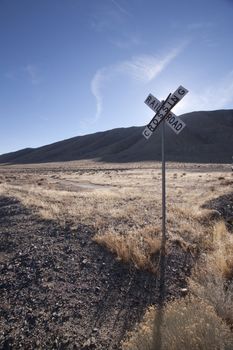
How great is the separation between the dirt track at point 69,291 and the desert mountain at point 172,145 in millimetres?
95644

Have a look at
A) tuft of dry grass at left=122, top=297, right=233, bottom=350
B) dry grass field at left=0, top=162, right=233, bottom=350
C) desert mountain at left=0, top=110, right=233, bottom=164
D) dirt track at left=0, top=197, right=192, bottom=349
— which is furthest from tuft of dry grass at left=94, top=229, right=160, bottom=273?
desert mountain at left=0, top=110, right=233, bottom=164

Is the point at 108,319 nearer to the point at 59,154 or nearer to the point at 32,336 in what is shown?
the point at 32,336

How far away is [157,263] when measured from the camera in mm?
7555

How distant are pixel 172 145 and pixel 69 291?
129208mm

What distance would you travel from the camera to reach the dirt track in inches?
204

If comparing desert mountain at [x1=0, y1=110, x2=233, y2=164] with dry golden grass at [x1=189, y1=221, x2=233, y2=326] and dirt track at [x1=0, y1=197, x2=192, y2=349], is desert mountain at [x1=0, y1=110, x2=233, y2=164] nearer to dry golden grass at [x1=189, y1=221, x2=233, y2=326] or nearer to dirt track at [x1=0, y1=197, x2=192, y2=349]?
dry golden grass at [x1=189, y1=221, x2=233, y2=326]

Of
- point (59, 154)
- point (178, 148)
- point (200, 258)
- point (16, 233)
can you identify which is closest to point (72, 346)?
point (200, 258)

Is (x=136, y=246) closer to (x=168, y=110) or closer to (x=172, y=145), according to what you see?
(x=168, y=110)

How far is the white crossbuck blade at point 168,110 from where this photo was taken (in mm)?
7961

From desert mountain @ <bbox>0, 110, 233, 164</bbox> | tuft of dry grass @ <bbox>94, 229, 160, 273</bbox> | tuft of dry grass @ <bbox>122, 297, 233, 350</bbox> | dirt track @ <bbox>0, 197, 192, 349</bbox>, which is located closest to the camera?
tuft of dry grass @ <bbox>122, 297, 233, 350</bbox>

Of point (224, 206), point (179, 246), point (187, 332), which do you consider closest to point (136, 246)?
point (179, 246)

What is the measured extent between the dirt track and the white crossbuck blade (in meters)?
3.02

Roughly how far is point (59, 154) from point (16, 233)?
174204 mm

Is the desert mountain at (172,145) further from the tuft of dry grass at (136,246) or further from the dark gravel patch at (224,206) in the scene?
the tuft of dry grass at (136,246)
